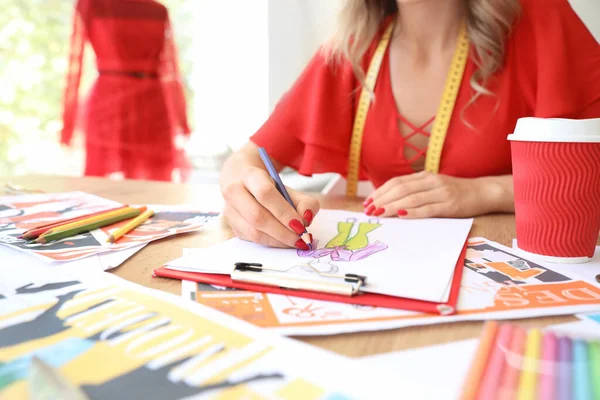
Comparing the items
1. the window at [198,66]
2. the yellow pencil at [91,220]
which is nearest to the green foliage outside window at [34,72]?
the window at [198,66]

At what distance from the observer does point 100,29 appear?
5.96 feet

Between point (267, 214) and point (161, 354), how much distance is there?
26 cm

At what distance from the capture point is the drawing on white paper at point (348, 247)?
19.2 inches

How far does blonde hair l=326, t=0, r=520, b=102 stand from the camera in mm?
906

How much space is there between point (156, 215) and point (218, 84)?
1.92 metres

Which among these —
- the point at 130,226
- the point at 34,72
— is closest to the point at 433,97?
the point at 130,226

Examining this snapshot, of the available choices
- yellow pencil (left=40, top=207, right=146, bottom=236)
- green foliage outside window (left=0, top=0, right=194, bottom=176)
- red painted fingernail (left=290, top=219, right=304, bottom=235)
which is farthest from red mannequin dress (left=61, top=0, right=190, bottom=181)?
red painted fingernail (left=290, top=219, right=304, bottom=235)

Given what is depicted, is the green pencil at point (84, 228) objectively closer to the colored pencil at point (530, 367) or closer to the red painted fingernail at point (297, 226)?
the red painted fingernail at point (297, 226)

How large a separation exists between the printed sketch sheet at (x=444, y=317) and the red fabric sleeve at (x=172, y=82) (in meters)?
1.75

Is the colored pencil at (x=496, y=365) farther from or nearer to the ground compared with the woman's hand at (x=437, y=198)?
nearer to the ground

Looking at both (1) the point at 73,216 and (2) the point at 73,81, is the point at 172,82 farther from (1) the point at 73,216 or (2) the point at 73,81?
(1) the point at 73,216

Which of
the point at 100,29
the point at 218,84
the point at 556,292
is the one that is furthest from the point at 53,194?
the point at 218,84

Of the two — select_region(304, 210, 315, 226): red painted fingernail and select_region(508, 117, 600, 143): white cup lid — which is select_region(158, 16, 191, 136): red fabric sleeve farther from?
select_region(508, 117, 600, 143): white cup lid

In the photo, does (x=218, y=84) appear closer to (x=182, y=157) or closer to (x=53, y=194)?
(x=182, y=157)
